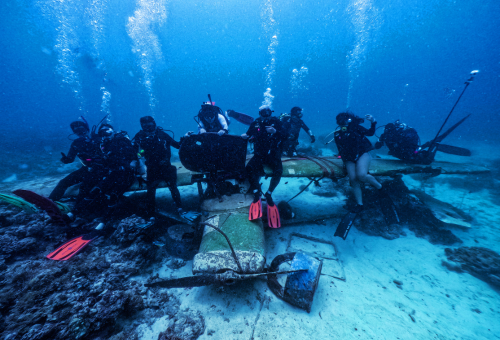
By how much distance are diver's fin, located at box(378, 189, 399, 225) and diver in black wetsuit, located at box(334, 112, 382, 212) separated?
126cm

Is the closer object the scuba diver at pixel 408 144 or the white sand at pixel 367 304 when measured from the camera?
the white sand at pixel 367 304

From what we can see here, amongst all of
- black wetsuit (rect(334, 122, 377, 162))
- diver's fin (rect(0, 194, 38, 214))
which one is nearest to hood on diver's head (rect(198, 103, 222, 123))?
black wetsuit (rect(334, 122, 377, 162))

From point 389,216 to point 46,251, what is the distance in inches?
386

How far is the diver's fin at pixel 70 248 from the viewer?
3.58 metres

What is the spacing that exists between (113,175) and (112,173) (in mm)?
75

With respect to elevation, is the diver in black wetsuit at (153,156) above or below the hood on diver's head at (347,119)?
below

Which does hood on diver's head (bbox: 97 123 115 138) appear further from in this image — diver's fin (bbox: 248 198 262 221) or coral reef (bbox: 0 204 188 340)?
diver's fin (bbox: 248 198 262 221)

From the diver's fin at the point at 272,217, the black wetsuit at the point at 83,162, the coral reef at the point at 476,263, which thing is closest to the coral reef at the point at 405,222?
the coral reef at the point at 476,263

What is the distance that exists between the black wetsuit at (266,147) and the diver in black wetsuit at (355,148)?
6.95 feet

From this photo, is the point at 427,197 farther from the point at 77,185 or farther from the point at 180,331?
the point at 77,185

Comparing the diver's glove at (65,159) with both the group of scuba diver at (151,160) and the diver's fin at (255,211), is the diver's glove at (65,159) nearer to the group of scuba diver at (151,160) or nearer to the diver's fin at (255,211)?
the group of scuba diver at (151,160)

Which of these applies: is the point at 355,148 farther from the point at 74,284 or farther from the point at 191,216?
the point at 74,284

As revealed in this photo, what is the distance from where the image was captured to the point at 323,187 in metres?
9.48

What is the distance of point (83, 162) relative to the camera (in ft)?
19.5
